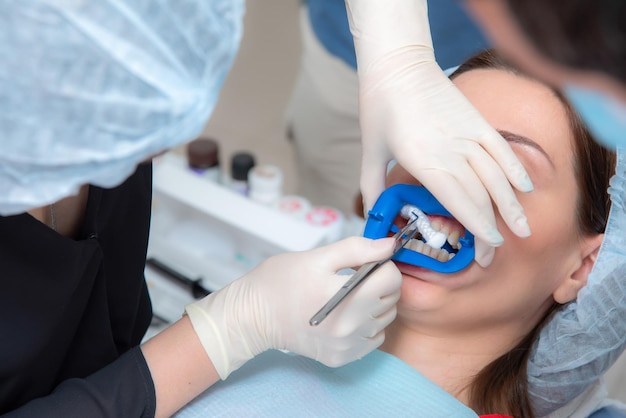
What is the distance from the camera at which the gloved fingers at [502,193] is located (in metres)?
1.08

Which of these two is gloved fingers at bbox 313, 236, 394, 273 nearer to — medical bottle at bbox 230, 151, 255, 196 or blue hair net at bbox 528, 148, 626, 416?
blue hair net at bbox 528, 148, 626, 416

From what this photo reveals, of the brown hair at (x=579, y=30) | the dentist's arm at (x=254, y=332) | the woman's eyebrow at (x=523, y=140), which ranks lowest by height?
the dentist's arm at (x=254, y=332)

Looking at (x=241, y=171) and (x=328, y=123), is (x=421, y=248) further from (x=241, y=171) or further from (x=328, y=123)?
(x=328, y=123)

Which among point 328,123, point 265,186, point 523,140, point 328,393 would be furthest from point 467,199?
point 328,123

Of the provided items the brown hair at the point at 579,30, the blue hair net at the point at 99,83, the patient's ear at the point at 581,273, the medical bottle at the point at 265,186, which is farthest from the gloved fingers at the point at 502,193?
the medical bottle at the point at 265,186

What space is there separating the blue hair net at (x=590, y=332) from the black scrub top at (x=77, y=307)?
0.72 meters

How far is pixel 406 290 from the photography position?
3.88ft

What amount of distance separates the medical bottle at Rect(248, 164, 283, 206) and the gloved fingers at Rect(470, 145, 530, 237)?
90cm

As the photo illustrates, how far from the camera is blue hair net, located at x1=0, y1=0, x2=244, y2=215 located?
2.33ft

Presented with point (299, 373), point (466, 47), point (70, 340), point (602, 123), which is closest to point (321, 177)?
point (466, 47)

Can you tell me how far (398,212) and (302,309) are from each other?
0.75ft

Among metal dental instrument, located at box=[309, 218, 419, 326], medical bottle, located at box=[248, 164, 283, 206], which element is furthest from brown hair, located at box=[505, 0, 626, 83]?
medical bottle, located at box=[248, 164, 283, 206]

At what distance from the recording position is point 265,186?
1.91 meters

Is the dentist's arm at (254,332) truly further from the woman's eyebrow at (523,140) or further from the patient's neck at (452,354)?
the woman's eyebrow at (523,140)
